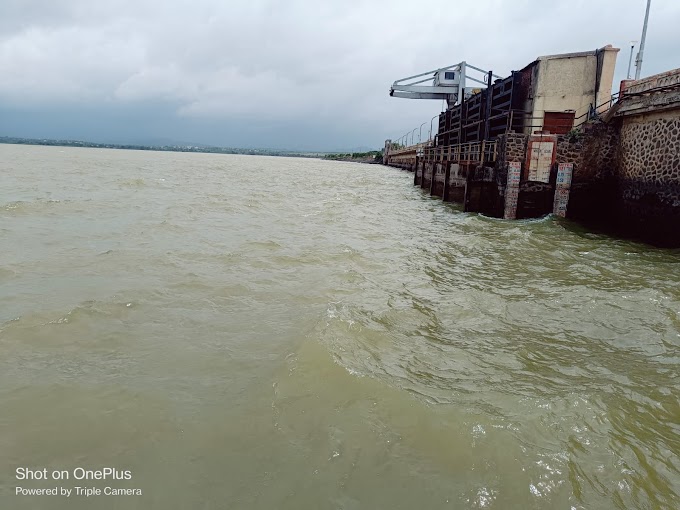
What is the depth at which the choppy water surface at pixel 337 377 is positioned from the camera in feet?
10.2

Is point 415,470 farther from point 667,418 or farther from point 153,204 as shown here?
point 153,204

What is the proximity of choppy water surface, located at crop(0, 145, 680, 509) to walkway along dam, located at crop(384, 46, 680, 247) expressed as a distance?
4.78 meters

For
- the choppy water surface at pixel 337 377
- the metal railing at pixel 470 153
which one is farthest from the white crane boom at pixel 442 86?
the choppy water surface at pixel 337 377

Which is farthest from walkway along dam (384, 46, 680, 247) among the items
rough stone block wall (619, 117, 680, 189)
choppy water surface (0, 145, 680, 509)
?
choppy water surface (0, 145, 680, 509)

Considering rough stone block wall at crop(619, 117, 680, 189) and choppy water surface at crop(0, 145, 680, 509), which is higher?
rough stone block wall at crop(619, 117, 680, 189)

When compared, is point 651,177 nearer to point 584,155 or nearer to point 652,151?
point 652,151

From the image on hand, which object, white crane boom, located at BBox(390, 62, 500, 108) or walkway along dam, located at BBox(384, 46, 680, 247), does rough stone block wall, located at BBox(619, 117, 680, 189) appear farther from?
white crane boom, located at BBox(390, 62, 500, 108)

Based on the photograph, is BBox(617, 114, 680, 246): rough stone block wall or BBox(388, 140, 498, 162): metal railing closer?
BBox(617, 114, 680, 246): rough stone block wall

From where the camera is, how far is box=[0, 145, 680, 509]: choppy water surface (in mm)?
3119

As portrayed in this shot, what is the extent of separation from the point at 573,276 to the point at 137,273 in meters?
8.13

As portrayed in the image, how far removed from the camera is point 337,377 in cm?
446

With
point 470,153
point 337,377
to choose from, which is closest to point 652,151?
point 470,153

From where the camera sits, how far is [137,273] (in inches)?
302

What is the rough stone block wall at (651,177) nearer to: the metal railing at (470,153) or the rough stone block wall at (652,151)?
the rough stone block wall at (652,151)
